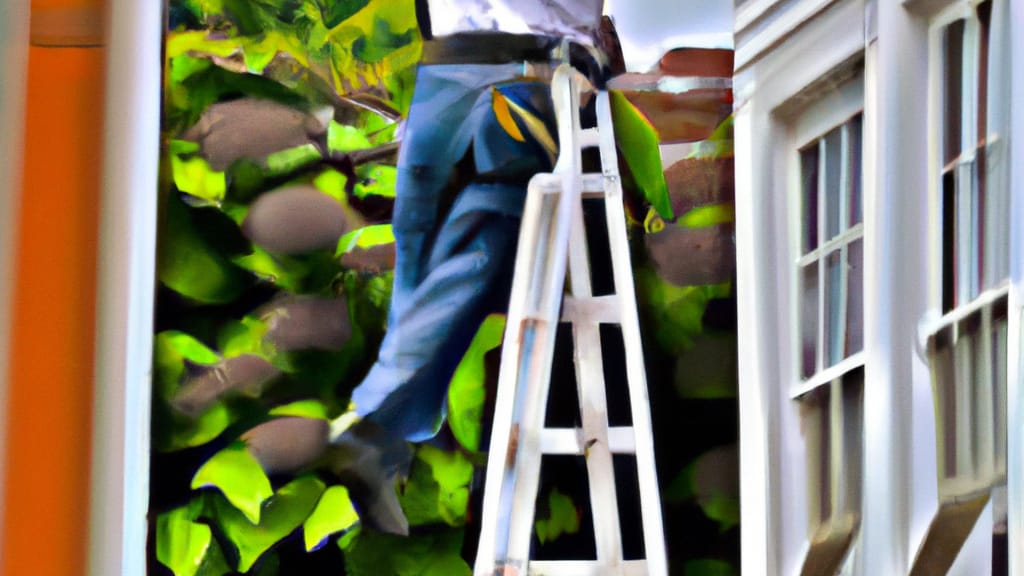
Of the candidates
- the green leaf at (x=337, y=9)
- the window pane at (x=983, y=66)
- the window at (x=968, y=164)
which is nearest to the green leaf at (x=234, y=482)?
the green leaf at (x=337, y=9)

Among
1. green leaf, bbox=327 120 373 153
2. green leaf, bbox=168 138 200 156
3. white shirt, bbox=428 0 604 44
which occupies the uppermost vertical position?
white shirt, bbox=428 0 604 44

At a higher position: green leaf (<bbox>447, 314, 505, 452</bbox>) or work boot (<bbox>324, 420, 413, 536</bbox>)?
green leaf (<bbox>447, 314, 505, 452</bbox>)

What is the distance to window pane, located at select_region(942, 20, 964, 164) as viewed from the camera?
53.2 inches

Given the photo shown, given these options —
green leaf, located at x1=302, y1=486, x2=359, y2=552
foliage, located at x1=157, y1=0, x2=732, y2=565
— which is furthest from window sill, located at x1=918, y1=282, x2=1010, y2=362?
green leaf, located at x1=302, y1=486, x2=359, y2=552

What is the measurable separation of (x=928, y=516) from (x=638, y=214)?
2.10ft

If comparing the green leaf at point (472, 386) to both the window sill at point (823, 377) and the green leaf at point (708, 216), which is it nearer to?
the green leaf at point (708, 216)

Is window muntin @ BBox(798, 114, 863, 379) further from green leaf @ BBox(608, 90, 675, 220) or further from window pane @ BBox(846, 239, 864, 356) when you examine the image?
green leaf @ BBox(608, 90, 675, 220)

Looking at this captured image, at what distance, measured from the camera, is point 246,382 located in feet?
4.30

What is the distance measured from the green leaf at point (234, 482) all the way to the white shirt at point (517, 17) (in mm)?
729

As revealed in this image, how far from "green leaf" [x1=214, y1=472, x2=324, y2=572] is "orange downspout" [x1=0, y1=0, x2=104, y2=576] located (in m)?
0.21

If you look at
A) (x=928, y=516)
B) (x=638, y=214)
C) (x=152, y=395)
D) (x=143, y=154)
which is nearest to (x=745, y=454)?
(x=928, y=516)

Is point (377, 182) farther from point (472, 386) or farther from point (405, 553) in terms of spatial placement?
point (405, 553)

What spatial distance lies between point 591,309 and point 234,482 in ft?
1.98

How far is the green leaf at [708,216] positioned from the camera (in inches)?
53.3
